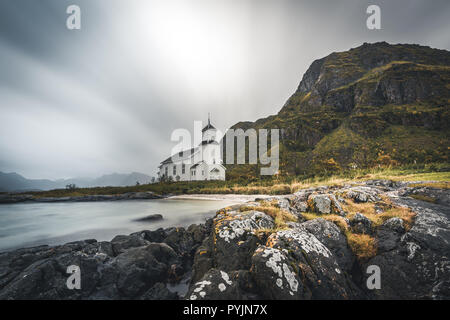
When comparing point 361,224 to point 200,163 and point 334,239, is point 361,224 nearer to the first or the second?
point 334,239

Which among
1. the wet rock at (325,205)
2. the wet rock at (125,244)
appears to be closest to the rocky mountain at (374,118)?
the wet rock at (325,205)

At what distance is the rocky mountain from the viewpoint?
4409 centimetres

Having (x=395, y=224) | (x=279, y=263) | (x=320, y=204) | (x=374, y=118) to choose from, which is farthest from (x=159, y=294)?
(x=374, y=118)

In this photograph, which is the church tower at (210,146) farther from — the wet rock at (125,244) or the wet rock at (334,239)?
the wet rock at (334,239)

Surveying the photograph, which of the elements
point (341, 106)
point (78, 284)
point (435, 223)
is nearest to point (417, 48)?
point (341, 106)

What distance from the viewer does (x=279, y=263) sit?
145 inches

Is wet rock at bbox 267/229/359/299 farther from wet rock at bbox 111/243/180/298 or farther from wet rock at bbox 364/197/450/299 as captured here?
wet rock at bbox 111/243/180/298

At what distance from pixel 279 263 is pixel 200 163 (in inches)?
2148

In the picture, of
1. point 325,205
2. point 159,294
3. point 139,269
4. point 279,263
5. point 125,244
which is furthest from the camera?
point 125,244

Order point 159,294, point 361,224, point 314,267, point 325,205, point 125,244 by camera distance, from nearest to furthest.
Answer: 1. point 314,267
2. point 159,294
3. point 361,224
4. point 325,205
5. point 125,244

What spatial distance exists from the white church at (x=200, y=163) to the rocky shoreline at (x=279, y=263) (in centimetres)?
4405

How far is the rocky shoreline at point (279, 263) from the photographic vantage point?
11.9 ft

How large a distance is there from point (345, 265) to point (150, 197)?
3446 centimetres
